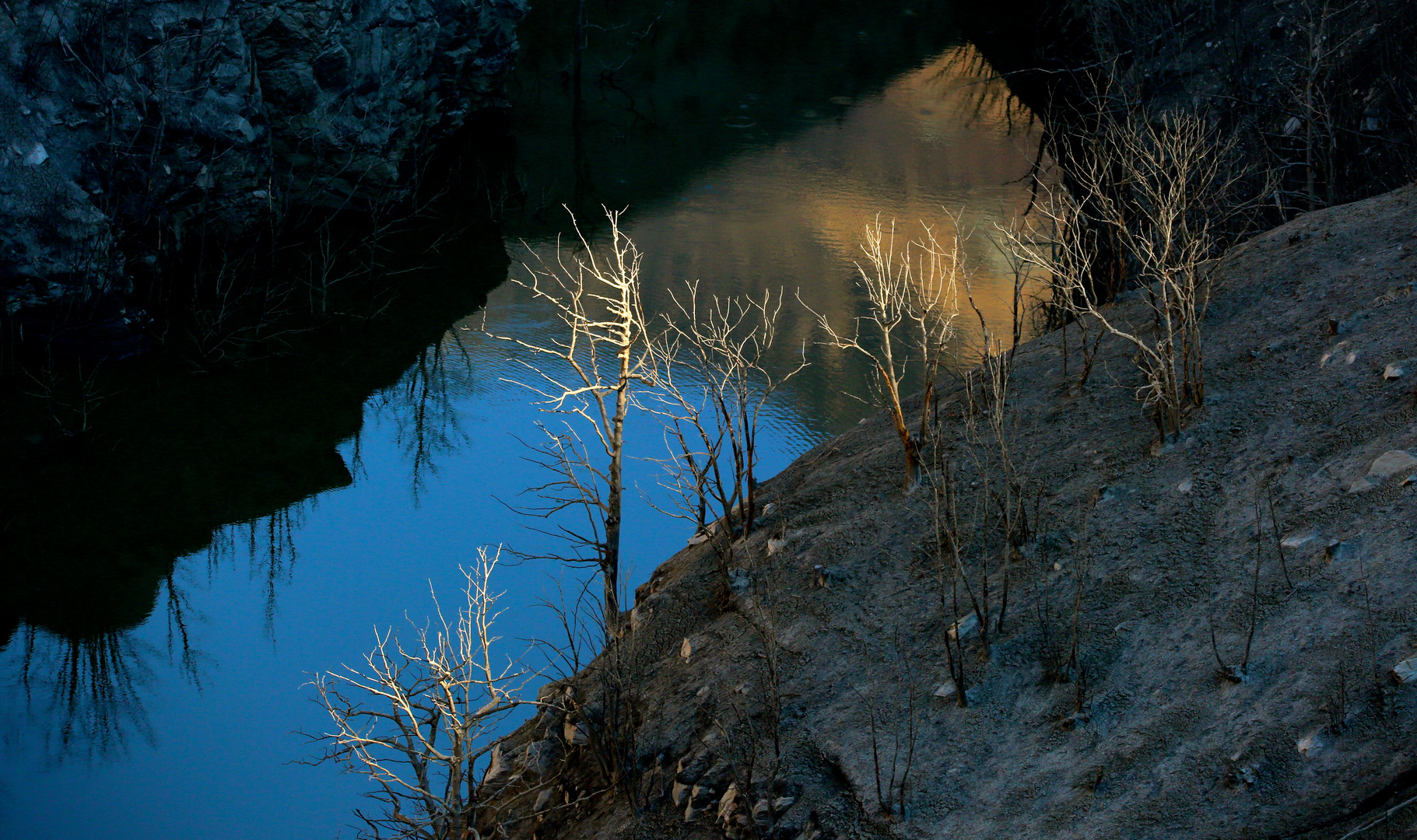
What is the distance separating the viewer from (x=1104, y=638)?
827 centimetres

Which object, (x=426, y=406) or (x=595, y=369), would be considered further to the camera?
(x=426, y=406)

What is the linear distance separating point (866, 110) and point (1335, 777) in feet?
86.7

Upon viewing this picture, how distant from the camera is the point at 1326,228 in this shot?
11984 mm

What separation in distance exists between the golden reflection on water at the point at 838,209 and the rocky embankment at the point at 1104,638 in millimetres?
5969

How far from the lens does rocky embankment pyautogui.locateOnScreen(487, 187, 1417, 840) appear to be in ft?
22.7

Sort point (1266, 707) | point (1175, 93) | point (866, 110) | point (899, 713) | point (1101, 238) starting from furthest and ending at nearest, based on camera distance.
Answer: point (866, 110), point (1175, 93), point (1101, 238), point (899, 713), point (1266, 707)

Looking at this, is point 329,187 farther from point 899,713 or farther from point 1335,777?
point 1335,777

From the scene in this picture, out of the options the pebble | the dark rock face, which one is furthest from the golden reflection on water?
the pebble

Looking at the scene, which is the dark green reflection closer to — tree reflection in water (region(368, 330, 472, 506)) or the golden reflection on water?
the golden reflection on water

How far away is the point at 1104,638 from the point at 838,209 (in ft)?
56.1

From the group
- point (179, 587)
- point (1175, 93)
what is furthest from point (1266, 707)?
point (1175, 93)

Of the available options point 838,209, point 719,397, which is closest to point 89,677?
point 719,397

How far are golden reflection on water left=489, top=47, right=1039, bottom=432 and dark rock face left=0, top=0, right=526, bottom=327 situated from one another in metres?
4.22

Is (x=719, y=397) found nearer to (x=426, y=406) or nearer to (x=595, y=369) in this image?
(x=595, y=369)
